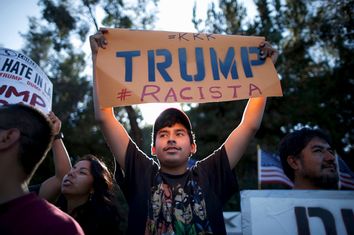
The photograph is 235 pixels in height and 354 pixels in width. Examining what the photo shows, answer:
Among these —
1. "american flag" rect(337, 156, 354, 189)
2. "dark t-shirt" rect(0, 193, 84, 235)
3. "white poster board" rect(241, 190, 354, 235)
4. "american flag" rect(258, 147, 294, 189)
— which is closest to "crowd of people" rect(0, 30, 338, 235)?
"dark t-shirt" rect(0, 193, 84, 235)

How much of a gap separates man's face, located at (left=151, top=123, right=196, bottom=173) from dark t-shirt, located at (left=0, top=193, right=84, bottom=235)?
87 centimetres

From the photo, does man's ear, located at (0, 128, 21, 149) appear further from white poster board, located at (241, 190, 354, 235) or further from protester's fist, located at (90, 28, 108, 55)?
white poster board, located at (241, 190, 354, 235)

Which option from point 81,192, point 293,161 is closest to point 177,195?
point 81,192

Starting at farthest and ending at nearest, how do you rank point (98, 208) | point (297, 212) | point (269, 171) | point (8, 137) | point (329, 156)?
point (269, 171) < point (98, 208) < point (329, 156) < point (297, 212) < point (8, 137)

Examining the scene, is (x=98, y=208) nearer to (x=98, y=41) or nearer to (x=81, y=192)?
(x=81, y=192)

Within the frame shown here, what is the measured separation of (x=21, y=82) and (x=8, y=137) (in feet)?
3.49

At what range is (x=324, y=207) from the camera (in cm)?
197

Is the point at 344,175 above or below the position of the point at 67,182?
above

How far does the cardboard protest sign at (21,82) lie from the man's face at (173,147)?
0.87 meters

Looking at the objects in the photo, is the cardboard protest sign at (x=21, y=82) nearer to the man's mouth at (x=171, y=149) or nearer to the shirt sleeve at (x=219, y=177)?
the man's mouth at (x=171, y=149)

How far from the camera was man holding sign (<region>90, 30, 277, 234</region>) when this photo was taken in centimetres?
191

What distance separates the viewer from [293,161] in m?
2.64

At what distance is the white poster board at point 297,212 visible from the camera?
1.89m

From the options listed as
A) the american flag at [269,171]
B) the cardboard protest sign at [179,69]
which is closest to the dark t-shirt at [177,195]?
Answer: the cardboard protest sign at [179,69]
